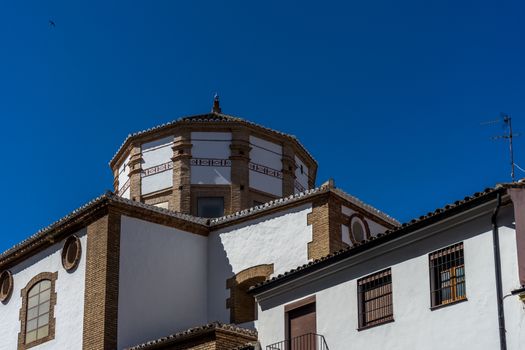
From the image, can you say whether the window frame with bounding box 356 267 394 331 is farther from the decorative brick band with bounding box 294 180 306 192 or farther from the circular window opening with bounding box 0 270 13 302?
the decorative brick band with bounding box 294 180 306 192

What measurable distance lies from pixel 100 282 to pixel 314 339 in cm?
902

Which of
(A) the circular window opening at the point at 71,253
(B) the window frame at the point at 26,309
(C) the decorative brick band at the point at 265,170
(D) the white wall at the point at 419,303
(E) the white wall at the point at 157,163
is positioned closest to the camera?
(D) the white wall at the point at 419,303

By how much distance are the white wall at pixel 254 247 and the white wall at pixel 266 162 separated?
17.3ft

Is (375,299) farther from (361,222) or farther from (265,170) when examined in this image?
(265,170)

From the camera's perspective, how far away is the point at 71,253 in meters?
29.4

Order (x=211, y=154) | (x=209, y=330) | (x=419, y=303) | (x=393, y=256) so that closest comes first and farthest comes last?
1. (x=419, y=303)
2. (x=393, y=256)
3. (x=209, y=330)
4. (x=211, y=154)

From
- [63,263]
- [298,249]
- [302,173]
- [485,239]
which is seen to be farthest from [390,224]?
[485,239]

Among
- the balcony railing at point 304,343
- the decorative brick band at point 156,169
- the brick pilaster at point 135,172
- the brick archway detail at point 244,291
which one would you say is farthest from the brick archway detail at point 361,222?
→ the brick pilaster at point 135,172

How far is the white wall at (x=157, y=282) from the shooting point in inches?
1093

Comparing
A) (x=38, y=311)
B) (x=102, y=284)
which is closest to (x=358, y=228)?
(x=102, y=284)

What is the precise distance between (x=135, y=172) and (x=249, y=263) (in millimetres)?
8396

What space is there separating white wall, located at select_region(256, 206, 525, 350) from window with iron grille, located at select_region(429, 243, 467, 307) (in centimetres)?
12

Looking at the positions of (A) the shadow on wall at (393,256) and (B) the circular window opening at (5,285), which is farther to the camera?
(B) the circular window opening at (5,285)

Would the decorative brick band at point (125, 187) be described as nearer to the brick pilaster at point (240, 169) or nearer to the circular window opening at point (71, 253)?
the brick pilaster at point (240, 169)
